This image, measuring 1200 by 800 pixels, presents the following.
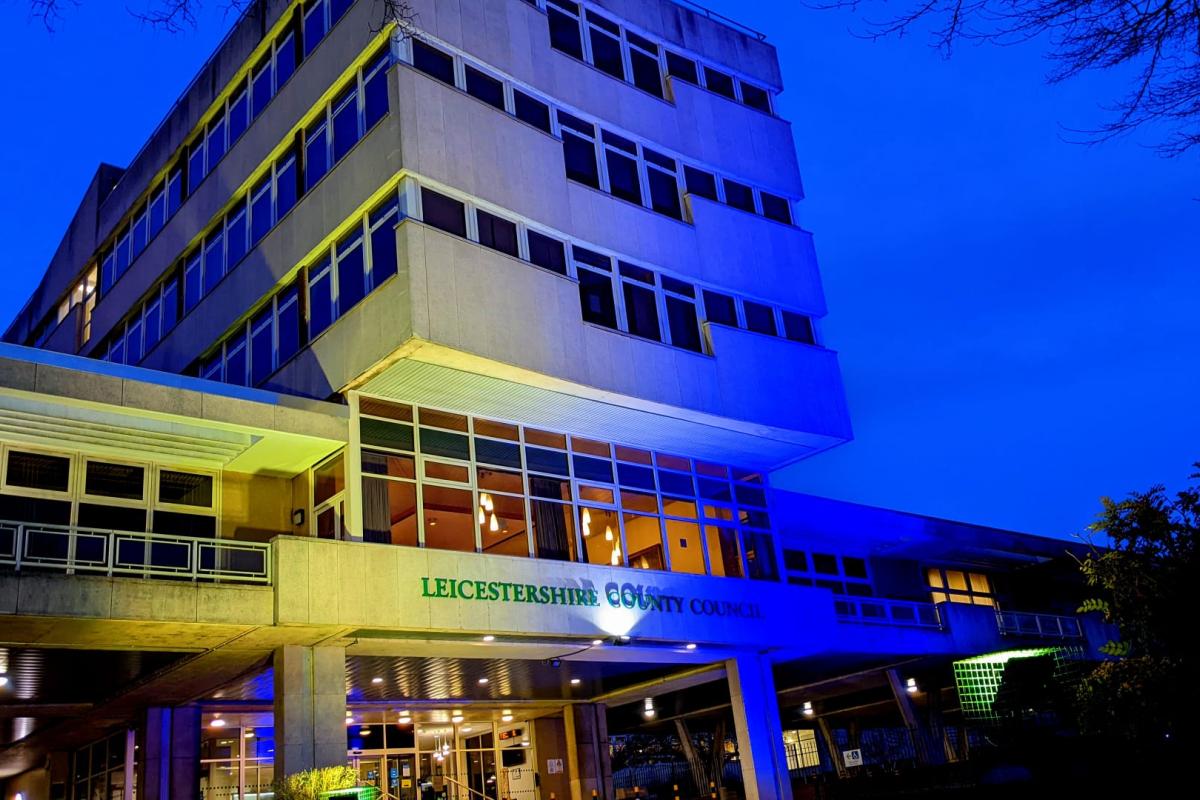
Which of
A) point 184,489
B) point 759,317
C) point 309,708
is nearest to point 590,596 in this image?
point 309,708

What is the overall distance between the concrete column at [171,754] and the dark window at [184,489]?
5948 mm

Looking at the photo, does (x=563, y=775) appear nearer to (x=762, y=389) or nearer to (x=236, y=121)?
(x=762, y=389)

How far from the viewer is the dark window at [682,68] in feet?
95.0

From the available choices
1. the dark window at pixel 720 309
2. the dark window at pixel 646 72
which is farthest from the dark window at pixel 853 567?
the dark window at pixel 646 72

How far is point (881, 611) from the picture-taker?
3300 centimetres

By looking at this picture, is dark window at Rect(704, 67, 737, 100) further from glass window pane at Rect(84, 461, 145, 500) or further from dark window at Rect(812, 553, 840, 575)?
glass window pane at Rect(84, 461, 145, 500)

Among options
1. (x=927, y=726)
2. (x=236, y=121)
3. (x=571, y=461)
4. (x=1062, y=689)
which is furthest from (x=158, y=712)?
(x=927, y=726)

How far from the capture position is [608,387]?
23109 millimetres

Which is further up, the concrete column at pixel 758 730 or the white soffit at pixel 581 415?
the white soffit at pixel 581 415

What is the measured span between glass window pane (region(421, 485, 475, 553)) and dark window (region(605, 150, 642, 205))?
874 cm

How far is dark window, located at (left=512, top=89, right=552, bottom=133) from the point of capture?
24178 millimetres

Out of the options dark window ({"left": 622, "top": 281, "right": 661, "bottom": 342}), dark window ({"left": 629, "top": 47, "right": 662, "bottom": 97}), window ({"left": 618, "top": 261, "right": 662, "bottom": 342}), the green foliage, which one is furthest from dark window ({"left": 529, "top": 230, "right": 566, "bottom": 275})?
the green foliage

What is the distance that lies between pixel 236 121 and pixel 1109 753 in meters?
24.3

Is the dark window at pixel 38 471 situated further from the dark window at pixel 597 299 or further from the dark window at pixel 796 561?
the dark window at pixel 796 561
